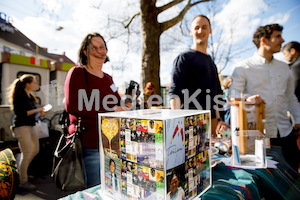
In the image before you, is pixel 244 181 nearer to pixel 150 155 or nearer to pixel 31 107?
pixel 150 155

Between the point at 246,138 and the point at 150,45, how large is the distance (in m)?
3.99

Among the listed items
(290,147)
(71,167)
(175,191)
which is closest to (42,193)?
(71,167)

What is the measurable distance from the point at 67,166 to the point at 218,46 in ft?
40.3

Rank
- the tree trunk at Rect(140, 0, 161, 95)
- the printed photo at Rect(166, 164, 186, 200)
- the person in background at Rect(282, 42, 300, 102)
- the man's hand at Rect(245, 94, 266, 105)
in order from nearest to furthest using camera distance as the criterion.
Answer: the printed photo at Rect(166, 164, 186, 200) < the man's hand at Rect(245, 94, 266, 105) < the person in background at Rect(282, 42, 300, 102) < the tree trunk at Rect(140, 0, 161, 95)

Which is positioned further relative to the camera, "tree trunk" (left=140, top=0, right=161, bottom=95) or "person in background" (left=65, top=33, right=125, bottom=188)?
"tree trunk" (left=140, top=0, right=161, bottom=95)

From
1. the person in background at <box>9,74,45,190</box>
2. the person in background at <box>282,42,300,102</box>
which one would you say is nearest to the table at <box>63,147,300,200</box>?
the person in background at <box>282,42,300,102</box>

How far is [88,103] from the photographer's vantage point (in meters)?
1.05

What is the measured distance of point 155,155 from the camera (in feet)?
1.65

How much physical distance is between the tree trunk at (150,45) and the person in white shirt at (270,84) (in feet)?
10.3

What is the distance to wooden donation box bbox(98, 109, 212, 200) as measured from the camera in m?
0.49

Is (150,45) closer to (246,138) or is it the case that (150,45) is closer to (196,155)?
(246,138)

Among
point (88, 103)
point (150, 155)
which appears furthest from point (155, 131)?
point (88, 103)

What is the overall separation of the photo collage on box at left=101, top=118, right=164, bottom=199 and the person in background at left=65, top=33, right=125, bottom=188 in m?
0.37

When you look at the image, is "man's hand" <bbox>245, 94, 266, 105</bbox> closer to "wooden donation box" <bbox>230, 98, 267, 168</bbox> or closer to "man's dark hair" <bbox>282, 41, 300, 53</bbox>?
"wooden donation box" <bbox>230, 98, 267, 168</bbox>
